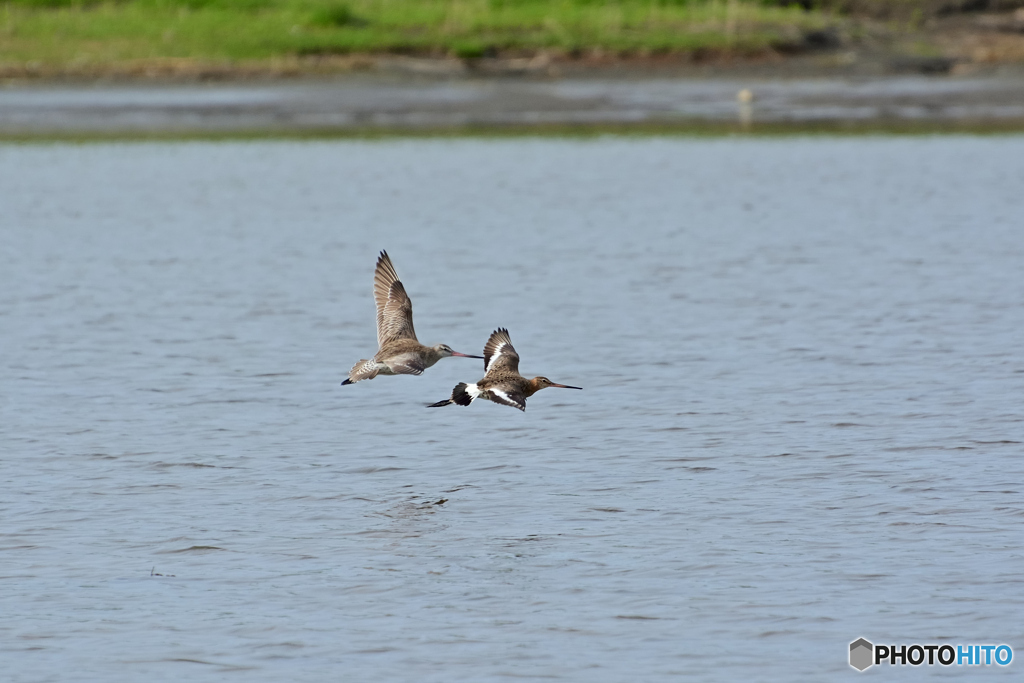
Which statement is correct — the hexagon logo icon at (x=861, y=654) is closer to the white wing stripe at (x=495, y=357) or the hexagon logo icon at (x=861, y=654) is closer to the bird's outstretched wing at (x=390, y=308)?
the white wing stripe at (x=495, y=357)

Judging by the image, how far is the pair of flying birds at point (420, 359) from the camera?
36.2 feet

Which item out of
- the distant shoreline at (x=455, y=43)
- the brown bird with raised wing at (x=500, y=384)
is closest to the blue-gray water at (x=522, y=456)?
the brown bird with raised wing at (x=500, y=384)

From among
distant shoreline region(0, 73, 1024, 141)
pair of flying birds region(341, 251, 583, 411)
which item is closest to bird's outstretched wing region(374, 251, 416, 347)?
pair of flying birds region(341, 251, 583, 411)

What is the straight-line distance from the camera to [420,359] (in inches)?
473

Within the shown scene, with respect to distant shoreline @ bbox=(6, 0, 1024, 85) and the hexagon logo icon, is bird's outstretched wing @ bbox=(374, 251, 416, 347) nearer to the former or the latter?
the hexagon logo icon

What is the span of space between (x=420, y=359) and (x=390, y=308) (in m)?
1.22

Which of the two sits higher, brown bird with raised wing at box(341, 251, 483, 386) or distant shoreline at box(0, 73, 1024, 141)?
brown bird with raised wing at box(341, 251, 483, 386)

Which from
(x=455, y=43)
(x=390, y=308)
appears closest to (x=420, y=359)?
(x=390, y=308)

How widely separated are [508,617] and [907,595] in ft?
7.56

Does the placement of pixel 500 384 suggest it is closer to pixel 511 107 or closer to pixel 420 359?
pixel 420 359

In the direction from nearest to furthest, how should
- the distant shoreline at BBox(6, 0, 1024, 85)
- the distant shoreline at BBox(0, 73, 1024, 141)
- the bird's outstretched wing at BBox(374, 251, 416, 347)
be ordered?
the bird's outstretched wing at BBox(374, 251, 416, 347)
the distant shoreline at BBox(0, 73, 1024, 141)
the distant shoreline at BBox(6, 0, 1024, 85)

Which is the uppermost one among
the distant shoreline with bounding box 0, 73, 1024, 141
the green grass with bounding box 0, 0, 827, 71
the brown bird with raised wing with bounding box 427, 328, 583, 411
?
the green grass with bounding box 0, 0, 827, 71

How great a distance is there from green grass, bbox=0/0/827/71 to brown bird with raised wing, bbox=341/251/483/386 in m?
38.2

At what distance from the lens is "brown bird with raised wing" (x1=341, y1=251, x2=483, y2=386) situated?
11734mm
